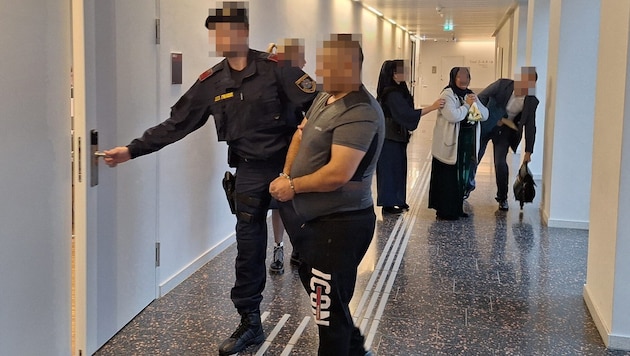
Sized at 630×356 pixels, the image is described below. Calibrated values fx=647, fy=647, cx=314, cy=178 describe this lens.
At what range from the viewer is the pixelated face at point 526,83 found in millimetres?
5930

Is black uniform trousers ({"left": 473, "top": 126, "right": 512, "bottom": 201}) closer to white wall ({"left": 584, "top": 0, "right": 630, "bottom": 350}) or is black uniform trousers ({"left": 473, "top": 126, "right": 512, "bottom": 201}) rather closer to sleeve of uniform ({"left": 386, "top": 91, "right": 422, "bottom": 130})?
sleeve of uniform ({"left": 386, "top": 91, "right": 422, "bottom": 130})

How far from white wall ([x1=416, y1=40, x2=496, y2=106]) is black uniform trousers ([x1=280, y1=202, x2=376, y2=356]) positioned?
77.3ft

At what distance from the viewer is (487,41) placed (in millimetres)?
25234

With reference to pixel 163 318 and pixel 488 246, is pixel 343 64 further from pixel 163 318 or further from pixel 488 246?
pixel 488 246

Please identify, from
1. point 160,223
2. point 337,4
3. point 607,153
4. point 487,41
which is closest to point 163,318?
point 160,223

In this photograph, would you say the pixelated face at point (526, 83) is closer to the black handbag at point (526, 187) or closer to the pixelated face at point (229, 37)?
the black handbag at point (526, 187)

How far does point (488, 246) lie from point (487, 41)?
2176cm

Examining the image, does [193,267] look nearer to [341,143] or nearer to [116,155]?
[116,155]

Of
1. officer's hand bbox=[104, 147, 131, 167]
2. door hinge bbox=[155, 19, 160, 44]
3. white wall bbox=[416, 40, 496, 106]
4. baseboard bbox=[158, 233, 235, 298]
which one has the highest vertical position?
white wall bbox=[416, 40, 496, 106]

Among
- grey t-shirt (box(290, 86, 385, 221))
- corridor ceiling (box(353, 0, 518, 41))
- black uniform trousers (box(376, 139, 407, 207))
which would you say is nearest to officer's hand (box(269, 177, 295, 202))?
grey t-shirt (box(290, 86, 385, 221))

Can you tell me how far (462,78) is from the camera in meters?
5.74

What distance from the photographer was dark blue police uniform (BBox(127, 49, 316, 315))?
293cm

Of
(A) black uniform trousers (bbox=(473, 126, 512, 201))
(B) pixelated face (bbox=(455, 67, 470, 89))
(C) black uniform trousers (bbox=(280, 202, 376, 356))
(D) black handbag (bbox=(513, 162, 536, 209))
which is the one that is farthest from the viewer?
(A) black uniform trousers (bbox=(473, 126, 512, 201))

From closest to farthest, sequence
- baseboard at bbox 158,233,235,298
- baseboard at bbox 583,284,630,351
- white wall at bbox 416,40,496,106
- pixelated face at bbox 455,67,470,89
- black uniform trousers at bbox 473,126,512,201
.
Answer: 1. baseboard at bbox 583,284,630,351
2. baseboard at bbox 158,233,235,298
3. pixelated face at bbox 455,67,470,89
4. black uniform trousers at bbox 473,126,512,201
5. white wall at bbox 416,40,496,106
